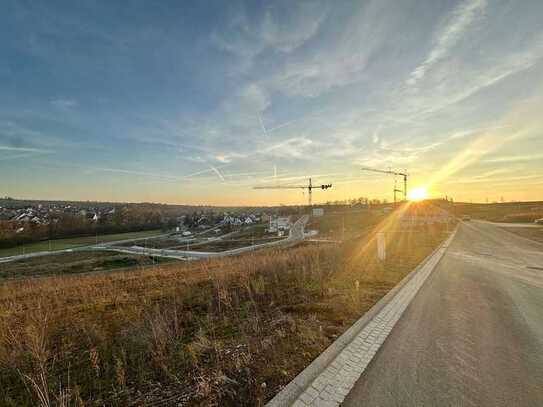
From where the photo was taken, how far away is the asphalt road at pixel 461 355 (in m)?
3.04

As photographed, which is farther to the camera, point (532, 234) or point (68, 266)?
point (68, 266)

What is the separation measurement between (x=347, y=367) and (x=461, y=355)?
6.02 feet

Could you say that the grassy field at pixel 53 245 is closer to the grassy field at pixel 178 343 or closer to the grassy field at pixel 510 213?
the grassy field at pixel 178 343

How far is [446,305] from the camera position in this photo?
253 inches

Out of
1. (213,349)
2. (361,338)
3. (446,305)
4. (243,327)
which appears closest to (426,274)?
(446,305)

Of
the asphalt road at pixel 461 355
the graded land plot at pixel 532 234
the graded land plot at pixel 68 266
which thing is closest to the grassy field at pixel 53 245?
the graded land plot at pixel 68 266

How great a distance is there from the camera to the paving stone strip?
9.73 ft

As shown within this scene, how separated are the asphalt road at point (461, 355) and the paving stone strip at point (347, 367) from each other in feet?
0.39

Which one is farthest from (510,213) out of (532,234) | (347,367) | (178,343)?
(178,343)

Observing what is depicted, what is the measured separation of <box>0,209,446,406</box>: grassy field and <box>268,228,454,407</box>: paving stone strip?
302 millimetres

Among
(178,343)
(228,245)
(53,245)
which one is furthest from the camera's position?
(53,245)

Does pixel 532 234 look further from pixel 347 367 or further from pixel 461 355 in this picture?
pixel 347 367

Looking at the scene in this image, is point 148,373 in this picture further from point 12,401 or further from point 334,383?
point 334,383

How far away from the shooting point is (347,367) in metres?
3.65
